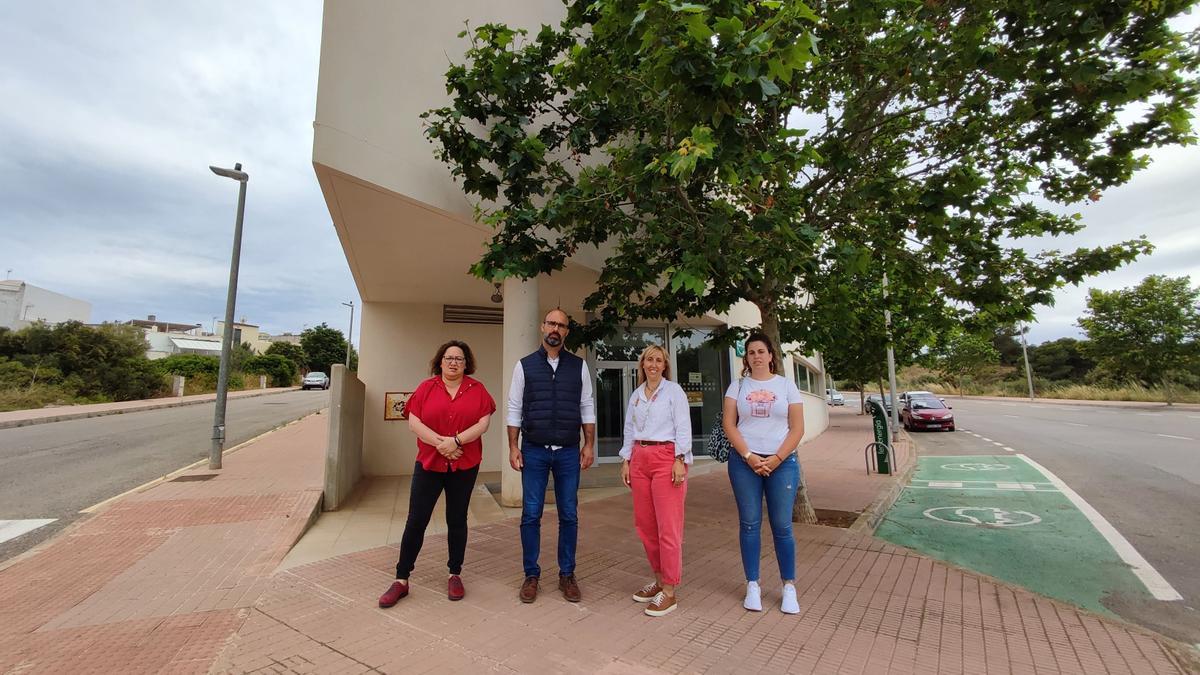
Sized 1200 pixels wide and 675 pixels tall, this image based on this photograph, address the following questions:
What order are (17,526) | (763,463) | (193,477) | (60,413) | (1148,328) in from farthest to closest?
1. (1148,328)
2. (60,413)
3. (193,477)
4. (17,526)
5. (763,463)

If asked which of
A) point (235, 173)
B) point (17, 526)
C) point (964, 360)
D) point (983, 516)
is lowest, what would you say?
point (983, 516)

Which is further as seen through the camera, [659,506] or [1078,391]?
[1078,391]

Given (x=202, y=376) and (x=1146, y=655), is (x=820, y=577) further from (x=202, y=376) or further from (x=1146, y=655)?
(x=202, y=376)

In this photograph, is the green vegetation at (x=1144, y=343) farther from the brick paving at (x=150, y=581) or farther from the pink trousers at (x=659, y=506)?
the brick paving at (x=150, y=581)

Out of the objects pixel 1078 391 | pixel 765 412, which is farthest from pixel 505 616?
pixel 1078 391

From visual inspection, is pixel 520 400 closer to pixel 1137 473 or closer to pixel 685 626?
pixel 685 626

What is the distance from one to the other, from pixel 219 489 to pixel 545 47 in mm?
7469

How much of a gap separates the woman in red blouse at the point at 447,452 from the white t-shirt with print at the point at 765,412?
5.91 ft

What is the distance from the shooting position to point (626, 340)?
11.4m

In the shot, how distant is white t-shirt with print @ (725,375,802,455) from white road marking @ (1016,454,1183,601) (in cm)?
350

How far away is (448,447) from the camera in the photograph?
3463 millimetres

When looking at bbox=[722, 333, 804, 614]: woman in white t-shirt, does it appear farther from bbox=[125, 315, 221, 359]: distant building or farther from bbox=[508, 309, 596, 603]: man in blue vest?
bbox=[125, 315, 221, 359]: distant building

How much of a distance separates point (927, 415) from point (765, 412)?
1947 centimetres

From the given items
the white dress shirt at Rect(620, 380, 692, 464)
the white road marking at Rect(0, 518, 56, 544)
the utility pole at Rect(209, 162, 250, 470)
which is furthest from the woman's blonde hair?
the utility pole at Rect(209, 162, 250, 470)
